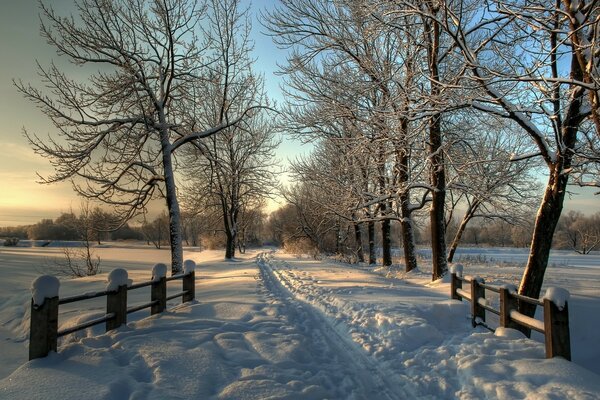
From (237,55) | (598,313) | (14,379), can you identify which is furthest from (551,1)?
(237,55)

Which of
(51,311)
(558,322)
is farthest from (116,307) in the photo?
(558,322)

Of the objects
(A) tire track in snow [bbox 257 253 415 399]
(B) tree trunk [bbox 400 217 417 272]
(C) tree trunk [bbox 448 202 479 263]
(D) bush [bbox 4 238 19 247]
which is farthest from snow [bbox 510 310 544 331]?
(D) bush [bbox 4 238 19 247]

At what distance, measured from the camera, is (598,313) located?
33.4 feet

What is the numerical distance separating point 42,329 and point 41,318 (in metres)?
0.15

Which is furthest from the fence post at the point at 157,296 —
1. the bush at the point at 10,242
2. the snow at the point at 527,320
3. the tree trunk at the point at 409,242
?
the bush at the point at 10,242

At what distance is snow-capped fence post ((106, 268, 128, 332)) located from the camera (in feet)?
22.3

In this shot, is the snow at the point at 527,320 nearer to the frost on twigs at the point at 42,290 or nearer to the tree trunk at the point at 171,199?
the frost on twigs at the point at 42,290

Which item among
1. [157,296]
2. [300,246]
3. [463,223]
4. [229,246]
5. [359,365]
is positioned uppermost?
Answer: [463,223]

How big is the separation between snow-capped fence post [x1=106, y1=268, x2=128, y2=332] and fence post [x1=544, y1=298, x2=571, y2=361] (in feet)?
21.4

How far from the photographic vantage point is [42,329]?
5.29 m

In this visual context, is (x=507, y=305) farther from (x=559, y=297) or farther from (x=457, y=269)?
(x=457, y=269)

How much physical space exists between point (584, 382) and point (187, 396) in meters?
4.50

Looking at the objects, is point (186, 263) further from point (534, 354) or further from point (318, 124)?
point (318, 124)

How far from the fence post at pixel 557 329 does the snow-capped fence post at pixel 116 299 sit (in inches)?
257
